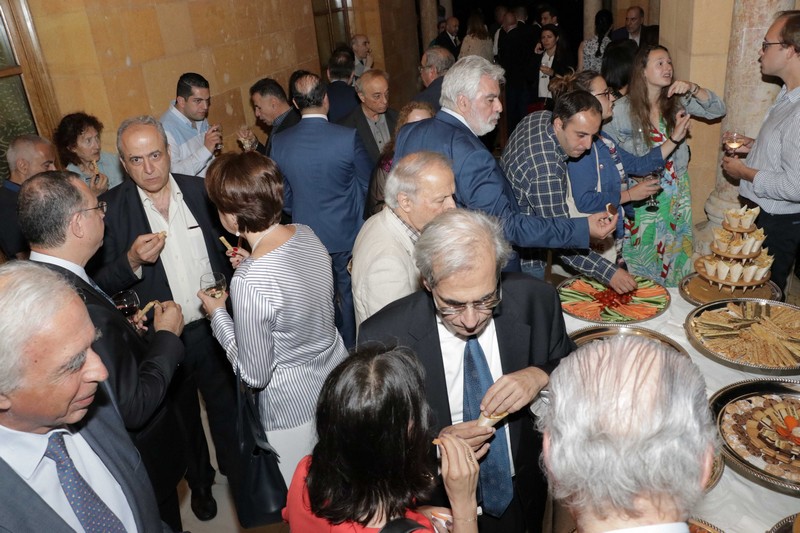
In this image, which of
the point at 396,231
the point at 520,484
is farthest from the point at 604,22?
the point at 520,484

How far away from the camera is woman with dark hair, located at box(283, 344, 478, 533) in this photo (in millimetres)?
1399

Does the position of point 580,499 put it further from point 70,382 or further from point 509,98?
point 509,98

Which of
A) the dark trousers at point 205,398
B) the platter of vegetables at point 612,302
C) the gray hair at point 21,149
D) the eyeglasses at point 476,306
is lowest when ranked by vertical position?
the dark trousers at point 205,398

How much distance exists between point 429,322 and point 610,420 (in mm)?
944

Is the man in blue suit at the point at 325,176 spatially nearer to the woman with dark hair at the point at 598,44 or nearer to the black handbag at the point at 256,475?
the black handbag at the point at 256,475

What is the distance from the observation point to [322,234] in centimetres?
432

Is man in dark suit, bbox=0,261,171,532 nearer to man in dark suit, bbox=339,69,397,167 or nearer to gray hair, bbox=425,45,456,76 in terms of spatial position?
man in dark suit, bbox=339,69,397,167

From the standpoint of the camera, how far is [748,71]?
431 cm

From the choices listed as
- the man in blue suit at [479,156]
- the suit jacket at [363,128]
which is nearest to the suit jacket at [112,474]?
the man in blue suit at [479,156]

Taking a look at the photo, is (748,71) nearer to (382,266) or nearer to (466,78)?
(466,78)

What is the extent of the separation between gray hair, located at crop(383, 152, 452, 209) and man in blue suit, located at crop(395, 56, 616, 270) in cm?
29

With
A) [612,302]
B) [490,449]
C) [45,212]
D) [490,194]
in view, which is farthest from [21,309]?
Answer: [612,302]

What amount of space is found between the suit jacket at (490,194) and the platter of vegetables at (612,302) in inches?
10.6

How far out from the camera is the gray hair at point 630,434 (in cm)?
111
